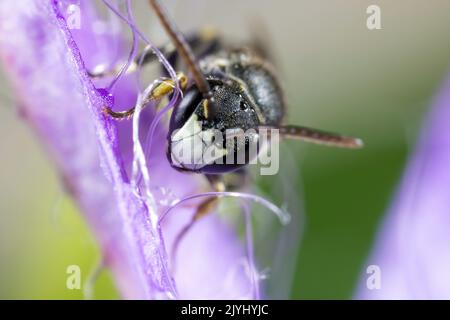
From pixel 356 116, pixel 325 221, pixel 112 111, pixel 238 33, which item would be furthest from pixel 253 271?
pixel 238 33

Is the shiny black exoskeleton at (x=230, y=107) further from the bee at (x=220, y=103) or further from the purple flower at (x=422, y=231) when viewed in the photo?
the purple flower at (x=422, y=231)

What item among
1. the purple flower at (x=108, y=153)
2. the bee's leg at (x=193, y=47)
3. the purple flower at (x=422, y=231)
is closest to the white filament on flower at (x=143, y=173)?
the purple flower at (x=108, y=153)

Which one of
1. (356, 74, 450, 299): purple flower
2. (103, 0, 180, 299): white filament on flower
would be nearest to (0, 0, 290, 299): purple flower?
(103, 0, 180, 299): white filament on flower

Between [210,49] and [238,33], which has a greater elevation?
[238,33]

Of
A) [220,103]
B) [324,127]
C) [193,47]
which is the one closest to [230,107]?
[220,103]

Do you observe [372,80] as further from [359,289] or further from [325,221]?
[359,289]
